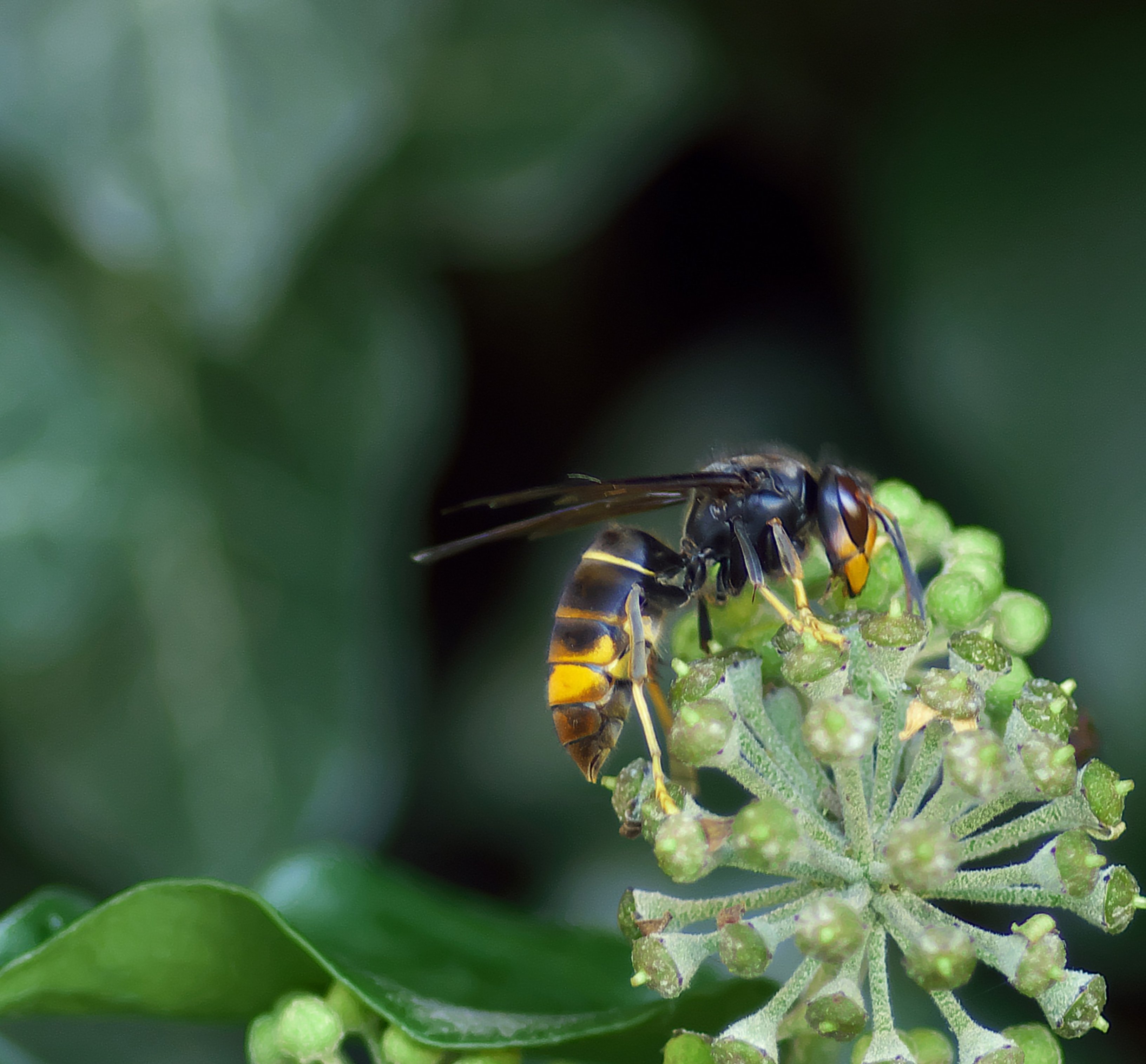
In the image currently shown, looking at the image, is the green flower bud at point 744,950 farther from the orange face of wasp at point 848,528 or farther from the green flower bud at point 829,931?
the orange face of wasp at point 848,528

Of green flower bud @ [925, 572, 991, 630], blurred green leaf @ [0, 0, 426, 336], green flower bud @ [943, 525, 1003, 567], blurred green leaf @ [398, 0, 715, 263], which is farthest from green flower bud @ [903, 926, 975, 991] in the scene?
blurred green leaf @ [398, 0, 715, 263]

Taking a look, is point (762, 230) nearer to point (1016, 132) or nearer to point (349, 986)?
point (1016, 132)

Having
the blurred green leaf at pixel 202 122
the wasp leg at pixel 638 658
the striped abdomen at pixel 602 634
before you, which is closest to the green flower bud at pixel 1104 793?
the wasp leg at pixel 638 658

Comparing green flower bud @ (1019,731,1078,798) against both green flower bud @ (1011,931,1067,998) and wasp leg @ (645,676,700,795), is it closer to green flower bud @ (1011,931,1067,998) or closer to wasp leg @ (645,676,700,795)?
green flower bud @ (1011,931,1067,998)

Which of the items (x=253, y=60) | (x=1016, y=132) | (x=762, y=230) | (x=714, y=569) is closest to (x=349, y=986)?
(x=714, y=569)

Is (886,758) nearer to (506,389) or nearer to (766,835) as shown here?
(766,835)
